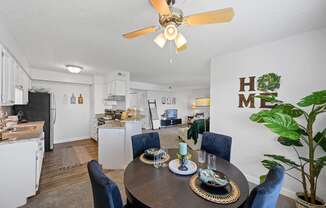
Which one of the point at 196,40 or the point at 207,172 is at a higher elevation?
the point at 196,40

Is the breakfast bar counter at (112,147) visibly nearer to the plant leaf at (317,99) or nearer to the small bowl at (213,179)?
the small bowl at (213,179)

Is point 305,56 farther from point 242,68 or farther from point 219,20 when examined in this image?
point 219,20

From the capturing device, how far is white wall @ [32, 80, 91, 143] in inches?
196

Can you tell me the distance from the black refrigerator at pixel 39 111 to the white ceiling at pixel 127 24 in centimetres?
142

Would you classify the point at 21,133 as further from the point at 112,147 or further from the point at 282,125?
the point at 282,125

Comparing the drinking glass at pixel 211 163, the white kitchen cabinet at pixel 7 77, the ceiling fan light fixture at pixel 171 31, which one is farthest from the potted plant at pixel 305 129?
the white kitchen cabinet at pixel 7 77

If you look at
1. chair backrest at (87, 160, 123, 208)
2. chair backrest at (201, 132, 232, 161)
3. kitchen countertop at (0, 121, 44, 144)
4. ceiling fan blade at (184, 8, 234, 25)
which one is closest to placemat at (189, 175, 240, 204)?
chair backrest at (87, 160, 123, 208)

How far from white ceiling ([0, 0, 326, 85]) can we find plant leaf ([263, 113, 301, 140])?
1.18 metres

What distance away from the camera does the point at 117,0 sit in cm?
140

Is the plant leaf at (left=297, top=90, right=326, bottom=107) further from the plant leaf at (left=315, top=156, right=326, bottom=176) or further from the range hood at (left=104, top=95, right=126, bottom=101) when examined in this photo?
the range hood at (left=104, top=95, right=126, bottom=101)

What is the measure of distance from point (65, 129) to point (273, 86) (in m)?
6.11

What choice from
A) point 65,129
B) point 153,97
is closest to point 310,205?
point 65,129

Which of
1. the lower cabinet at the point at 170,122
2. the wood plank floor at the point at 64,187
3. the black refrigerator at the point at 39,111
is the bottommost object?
the wood plank floor at the point at 64,187

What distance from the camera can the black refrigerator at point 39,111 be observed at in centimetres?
374
